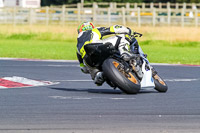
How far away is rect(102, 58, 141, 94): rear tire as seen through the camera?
10.5 meters

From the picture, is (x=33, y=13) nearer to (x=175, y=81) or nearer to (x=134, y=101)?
(x=175, y=81)

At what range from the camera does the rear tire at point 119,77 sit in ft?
34.5

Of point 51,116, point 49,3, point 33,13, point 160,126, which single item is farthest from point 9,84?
point 49,3

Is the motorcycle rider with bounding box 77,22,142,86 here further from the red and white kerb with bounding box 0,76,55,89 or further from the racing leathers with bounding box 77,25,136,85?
the red and white kerb with bounding box 0,76,55,89

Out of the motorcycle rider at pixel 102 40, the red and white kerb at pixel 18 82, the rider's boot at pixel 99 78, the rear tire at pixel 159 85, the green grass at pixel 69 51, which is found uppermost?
the motorcycle rider at pixel 102 40

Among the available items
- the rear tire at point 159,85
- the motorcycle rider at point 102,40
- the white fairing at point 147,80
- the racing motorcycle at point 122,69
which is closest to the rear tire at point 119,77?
the racing motorcycle at point 122,69

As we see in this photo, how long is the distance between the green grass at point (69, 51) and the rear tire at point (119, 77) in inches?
405

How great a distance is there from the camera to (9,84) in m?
12.9

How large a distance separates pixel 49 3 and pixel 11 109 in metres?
71.9

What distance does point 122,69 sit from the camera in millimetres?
10594

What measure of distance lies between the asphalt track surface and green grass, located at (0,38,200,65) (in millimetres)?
8251

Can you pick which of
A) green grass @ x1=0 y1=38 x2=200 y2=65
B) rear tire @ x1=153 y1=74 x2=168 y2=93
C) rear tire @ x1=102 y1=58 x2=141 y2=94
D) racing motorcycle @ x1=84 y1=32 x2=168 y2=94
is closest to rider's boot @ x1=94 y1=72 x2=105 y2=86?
racing motorcycle @ x1=84 y1=32 x2=168 y2=94

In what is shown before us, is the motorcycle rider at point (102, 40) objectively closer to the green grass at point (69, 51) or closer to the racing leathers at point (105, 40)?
the racing leathers at point (105, 40)

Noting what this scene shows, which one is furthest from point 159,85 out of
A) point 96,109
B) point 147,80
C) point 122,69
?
point 96,109
